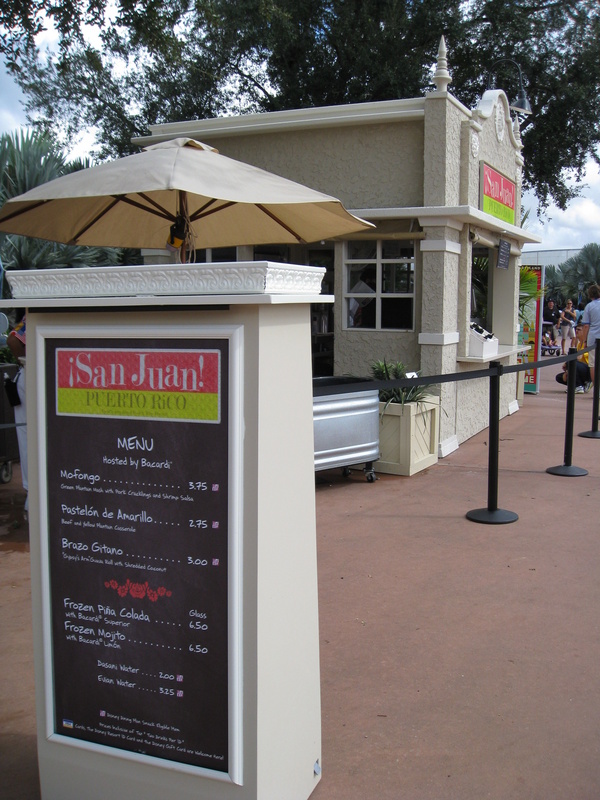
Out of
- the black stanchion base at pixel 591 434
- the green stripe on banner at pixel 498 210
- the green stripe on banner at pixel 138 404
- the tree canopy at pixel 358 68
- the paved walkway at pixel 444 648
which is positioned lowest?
the paved walkway at pixel 444 648

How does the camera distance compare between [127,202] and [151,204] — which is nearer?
[127,202]

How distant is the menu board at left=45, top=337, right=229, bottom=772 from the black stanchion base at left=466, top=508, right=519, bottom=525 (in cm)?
434

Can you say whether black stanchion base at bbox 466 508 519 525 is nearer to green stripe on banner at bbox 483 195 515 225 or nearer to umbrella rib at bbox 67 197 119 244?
umbrella rib at bbox 67 197 119 244

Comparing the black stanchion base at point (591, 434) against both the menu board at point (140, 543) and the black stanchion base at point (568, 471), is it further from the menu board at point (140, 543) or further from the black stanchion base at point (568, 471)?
the menu board at point (140, 543)

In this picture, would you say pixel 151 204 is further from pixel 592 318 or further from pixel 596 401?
pixel 592 318

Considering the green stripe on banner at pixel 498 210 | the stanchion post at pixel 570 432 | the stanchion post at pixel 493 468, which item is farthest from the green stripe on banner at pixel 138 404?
the green stripe on banner at pixel 498 210

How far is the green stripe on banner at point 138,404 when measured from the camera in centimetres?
258

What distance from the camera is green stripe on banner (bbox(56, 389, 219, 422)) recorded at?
2.58m

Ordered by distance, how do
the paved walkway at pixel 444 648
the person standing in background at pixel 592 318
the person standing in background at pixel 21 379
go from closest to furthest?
the paved walkway at pixel 444 648
the person standing in background at pixel 21 379
the person standing in background at pixel 592 318

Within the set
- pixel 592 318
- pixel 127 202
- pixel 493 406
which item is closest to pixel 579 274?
pixel 592 318

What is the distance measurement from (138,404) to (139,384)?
0.22ft

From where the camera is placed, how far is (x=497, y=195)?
10.8 meters

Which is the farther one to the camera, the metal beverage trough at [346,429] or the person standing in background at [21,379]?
the metal beverage trough at [346,429]

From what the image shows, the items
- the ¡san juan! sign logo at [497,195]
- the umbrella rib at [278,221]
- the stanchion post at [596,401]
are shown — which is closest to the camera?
the umbrella rib at [278,221]
